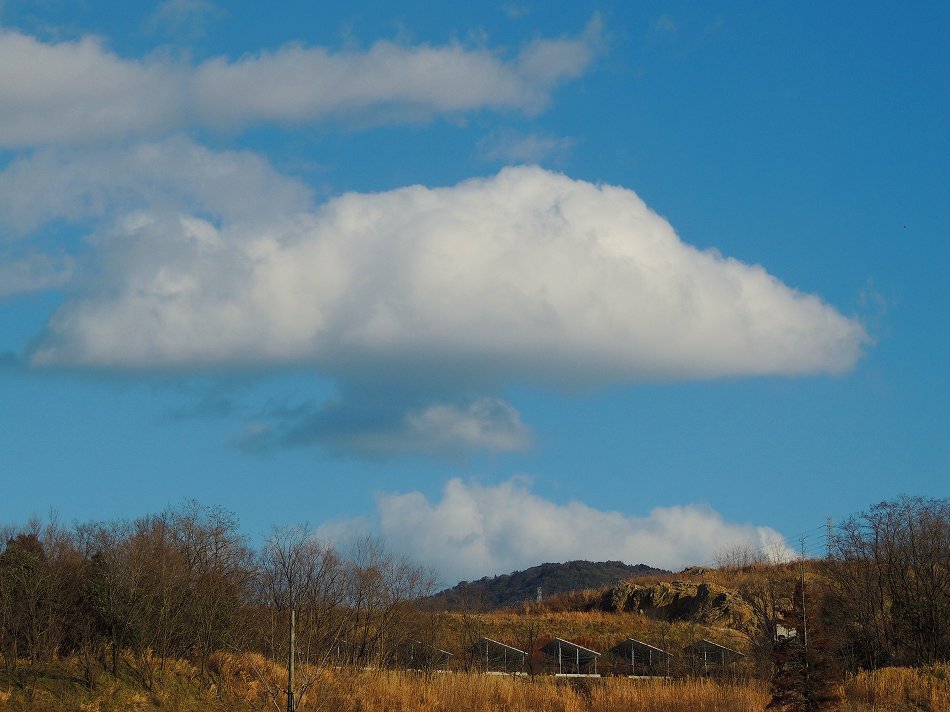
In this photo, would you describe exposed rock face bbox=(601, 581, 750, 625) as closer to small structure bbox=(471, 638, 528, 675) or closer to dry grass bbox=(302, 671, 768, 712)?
small structure bbox=(471, 638, 528, 675)

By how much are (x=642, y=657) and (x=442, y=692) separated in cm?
2795

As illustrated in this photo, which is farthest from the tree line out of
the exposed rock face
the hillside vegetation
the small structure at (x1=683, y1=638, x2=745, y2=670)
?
the exposed rock face

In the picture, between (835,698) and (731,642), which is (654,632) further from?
(835,698)

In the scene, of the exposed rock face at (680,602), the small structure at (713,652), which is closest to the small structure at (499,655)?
the small structure at (713,652)

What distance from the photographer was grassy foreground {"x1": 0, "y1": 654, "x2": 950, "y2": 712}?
1614 inches

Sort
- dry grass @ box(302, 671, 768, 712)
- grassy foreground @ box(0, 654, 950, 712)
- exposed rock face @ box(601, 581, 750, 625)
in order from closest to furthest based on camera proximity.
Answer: grassy foreground @ box(0, 654, 950, 712), dry grass @ box(302, 671, 768, 712), exposed rock face @ box(601, 581, 750, 625)

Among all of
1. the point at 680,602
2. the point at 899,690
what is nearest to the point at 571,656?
the point at 899,690

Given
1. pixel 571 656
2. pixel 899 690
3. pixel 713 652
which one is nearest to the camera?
pixel 899 690

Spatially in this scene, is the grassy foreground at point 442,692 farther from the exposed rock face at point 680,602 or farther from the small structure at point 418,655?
the exposed rock face at point 680,602

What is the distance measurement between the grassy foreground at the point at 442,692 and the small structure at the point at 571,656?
18.7m

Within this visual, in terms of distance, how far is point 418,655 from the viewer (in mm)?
60250

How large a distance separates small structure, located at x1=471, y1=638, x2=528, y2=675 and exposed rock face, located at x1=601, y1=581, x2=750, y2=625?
27539mm

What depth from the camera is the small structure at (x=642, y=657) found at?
62.8 meters

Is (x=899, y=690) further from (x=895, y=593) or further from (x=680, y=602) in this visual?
(x=680, y=602)
